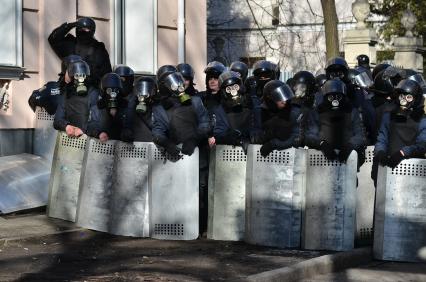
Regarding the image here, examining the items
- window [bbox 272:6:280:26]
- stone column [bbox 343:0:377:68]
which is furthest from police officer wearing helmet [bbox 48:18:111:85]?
window [bbox 272:6:280:26]

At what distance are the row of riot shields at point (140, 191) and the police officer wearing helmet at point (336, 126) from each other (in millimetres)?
1491

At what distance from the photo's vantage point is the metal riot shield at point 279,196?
474 inches

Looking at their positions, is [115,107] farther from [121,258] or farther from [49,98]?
[121,258]

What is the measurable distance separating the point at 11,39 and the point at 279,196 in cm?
576

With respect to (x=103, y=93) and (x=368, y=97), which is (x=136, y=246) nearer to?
(x=103, y=93)

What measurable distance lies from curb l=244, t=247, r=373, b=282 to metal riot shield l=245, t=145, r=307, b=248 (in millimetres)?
813

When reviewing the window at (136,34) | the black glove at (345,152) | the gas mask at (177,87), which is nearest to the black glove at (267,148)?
the black glove at (345,152)

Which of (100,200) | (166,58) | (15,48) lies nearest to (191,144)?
(100,200)

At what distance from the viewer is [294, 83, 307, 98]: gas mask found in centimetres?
1351

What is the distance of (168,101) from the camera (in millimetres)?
12625

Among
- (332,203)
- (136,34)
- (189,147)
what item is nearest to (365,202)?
(332,203)

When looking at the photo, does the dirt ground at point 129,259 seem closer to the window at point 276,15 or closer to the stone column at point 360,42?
the stone column at point 360,42

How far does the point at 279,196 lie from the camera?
12.1 m

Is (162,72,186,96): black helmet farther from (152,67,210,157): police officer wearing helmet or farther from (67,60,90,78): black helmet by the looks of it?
(67,60,90,78): black helmet
